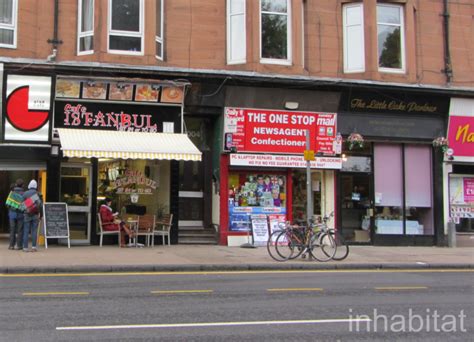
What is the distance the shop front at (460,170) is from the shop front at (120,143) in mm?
8954

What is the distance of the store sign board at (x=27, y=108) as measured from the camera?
48.8ft

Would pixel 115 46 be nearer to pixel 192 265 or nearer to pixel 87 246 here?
pixel 87 246

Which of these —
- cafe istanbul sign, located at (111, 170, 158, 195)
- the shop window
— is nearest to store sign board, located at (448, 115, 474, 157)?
the shop window

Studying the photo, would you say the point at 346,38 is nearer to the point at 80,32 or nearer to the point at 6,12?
the point at 80,32

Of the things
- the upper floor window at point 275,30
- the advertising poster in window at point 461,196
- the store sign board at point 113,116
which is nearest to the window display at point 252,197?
the store sign board at point 113,116

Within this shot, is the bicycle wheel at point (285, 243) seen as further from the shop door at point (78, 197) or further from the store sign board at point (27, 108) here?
the store sign board at point (27, 108)

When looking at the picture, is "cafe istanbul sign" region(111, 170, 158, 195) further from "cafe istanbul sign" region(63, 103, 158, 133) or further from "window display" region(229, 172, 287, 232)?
"window display" region(229, 172, 287, 232)

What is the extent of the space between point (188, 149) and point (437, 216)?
8.87 metres

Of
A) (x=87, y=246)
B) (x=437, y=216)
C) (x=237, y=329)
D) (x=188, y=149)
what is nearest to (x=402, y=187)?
(x=437, y=216)

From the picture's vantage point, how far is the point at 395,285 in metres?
10.4

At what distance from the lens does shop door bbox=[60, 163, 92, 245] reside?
15898 millimetres

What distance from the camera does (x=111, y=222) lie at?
15555 millimetres

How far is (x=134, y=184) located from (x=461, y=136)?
11.1 meters

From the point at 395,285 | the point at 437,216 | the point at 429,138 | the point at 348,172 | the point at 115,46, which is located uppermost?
the point at 115,46
